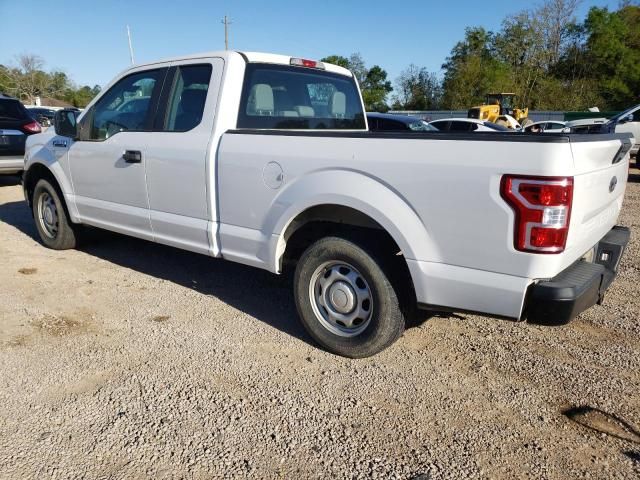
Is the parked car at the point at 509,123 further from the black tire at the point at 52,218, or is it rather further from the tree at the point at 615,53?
the tree at the point at 615,53

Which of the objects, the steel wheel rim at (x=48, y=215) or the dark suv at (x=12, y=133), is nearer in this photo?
the steel wheel rim at (x=48, y=215)

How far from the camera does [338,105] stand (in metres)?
4.79

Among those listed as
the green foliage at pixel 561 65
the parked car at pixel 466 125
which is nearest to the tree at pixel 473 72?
the green foliage at pixel 561 65

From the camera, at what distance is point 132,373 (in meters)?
3.20

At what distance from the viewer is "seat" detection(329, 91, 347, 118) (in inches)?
185

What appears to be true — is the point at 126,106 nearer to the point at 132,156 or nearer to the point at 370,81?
the point at 132,156

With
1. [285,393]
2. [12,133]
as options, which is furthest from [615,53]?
[285,393]

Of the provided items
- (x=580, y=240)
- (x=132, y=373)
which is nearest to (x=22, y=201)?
(x=132, y=373)

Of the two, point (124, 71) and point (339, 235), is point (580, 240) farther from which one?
point (124, 71)

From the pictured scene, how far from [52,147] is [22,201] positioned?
4.49 metres

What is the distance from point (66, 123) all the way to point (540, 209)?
→ 14.8ft

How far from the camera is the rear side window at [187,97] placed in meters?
3.94

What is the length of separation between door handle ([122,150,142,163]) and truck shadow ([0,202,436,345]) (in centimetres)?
→ 124

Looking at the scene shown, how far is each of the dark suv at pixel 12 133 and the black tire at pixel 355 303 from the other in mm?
8628
